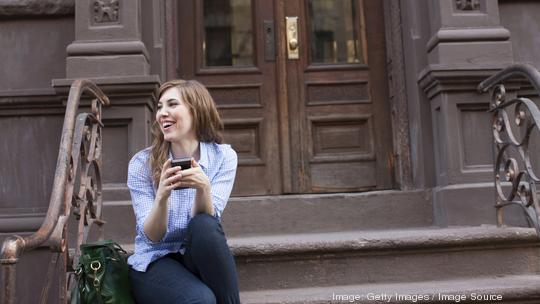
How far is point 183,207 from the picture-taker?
8.71 ft

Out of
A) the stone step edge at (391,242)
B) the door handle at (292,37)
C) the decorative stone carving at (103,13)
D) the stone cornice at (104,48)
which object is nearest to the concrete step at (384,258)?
the stone step edge at (391,242)

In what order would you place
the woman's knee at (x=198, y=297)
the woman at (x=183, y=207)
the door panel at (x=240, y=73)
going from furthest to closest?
the door panel at (x=240, y=73)
the woman at (x=183, y=207)
the woman's knee at (x=198, y=297)

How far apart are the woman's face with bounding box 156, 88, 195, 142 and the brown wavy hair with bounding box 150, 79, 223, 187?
25mm

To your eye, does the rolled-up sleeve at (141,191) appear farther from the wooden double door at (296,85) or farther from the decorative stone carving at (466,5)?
the decorative stone carving at (466,5)

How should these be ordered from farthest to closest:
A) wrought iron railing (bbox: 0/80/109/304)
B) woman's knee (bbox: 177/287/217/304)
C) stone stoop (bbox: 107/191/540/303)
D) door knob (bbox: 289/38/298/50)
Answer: door knob (bbox: 289/38/298/50) < stone stoop (bbox: 107/191/540/303) < woman's knee (bbox: 177/287/217/304) < wrought iron railing (bbox: 0/80/109/304)

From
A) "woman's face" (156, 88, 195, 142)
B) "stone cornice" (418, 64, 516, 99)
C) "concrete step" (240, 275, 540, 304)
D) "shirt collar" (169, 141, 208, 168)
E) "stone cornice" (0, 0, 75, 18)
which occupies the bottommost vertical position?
"concrete step" (240, 275, 540, 304)

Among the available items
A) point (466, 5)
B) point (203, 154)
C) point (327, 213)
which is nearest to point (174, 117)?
point (203, 154)

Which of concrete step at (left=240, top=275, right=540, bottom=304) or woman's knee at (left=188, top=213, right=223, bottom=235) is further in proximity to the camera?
concrete step at (left=240, top=275, right=540, bottom=304)

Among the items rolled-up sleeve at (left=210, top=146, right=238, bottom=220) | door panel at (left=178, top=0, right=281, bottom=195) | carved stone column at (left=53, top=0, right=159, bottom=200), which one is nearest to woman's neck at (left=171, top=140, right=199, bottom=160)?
rolled-up sleeve at (left=210, top=146, right=238, bottom=220)

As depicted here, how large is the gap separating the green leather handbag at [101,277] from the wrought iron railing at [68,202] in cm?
18

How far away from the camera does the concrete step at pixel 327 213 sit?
4.38 metres

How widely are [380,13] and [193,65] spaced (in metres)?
1.70

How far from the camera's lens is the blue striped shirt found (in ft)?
8.61

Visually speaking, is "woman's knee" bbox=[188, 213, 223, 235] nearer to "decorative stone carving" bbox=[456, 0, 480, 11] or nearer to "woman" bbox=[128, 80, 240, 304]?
"woman" bbox=[128, 80, 240, 304]
